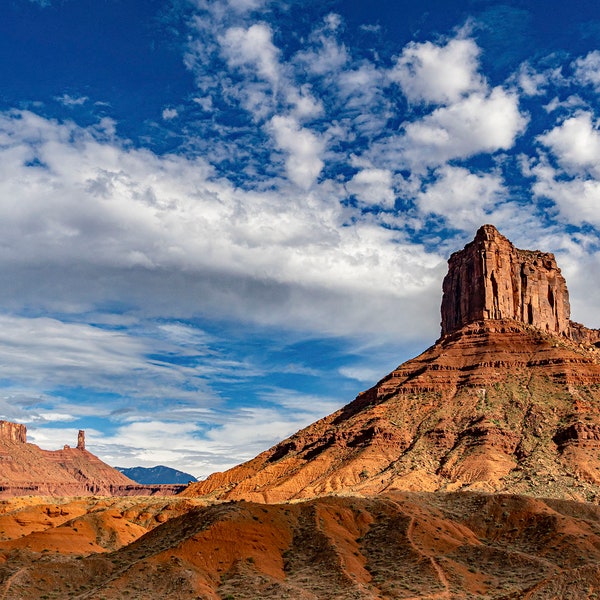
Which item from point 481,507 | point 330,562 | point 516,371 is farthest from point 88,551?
point 516,371

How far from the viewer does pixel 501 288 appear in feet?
614

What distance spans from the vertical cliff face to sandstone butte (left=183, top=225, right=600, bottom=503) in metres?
0.28

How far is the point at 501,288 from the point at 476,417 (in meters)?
42.3

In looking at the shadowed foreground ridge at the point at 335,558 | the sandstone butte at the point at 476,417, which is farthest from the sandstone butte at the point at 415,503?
the sandstone butte at the point at 476,417

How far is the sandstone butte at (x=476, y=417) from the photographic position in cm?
13650

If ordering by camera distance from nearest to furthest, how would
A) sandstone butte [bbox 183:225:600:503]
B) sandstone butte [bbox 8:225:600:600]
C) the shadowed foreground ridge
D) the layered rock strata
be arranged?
1. the shadowed foreground ridge
2. sandstone butte [bbox 8:225:600:600]
3. sandstone butte [bbox 183:225:600:503]
4. the layered rock strata

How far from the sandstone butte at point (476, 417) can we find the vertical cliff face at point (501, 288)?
0.28 metres

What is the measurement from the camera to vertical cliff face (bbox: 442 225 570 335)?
186875 millimetres

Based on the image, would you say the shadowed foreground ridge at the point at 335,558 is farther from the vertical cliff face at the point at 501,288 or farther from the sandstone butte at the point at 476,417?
the vertical cliff face at the point at 501,288

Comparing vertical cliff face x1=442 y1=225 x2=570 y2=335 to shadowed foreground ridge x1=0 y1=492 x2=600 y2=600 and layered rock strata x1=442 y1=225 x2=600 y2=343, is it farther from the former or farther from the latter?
shadowed foreground ridge x1=0 y1=492 x2=600 y2=600

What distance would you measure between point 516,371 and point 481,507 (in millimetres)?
85988

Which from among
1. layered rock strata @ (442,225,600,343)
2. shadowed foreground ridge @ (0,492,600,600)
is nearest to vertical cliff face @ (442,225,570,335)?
layered rock strata @ (442,225,600,343)

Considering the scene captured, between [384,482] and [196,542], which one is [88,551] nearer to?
[196,542]

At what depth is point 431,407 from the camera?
163 metres
